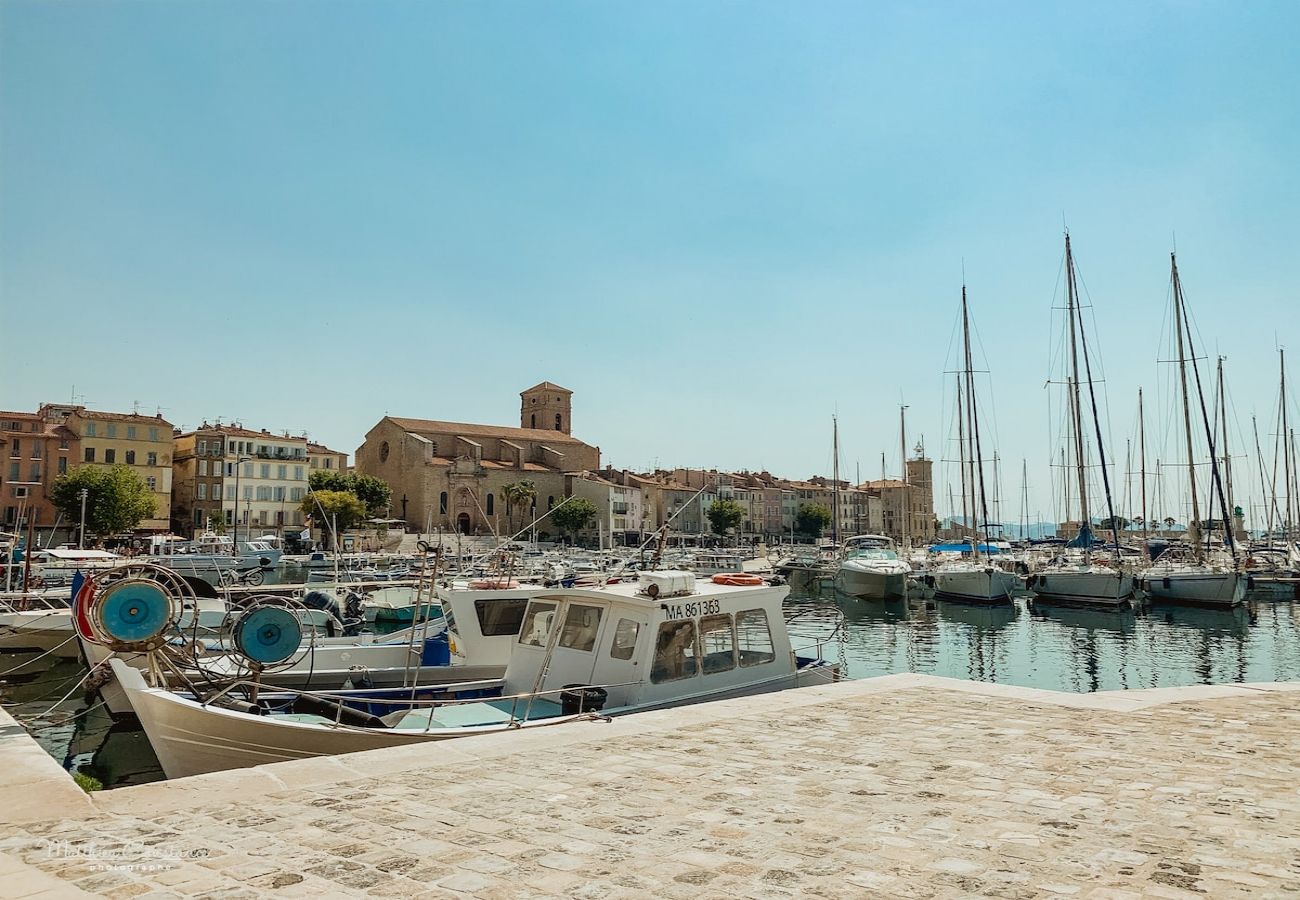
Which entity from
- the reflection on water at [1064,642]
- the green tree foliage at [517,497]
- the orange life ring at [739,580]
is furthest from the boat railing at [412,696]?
the green tree foliage at [517,497]

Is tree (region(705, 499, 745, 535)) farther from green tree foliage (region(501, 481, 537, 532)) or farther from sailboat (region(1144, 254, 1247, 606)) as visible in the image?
sailboat (region(1144, 254, 1247, 606))

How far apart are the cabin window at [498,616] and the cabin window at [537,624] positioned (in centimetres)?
236

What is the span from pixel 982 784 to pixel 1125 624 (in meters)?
29.5

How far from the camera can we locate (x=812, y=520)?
105 meters

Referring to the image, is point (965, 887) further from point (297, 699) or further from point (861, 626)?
point (861, 626)

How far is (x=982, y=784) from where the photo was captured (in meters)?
6.44

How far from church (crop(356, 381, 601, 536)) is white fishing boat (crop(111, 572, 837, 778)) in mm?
69221

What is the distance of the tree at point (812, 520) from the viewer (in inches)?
4102

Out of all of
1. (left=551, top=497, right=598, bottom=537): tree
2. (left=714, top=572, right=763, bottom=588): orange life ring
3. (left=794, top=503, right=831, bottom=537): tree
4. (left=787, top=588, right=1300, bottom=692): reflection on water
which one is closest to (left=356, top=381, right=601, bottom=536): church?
(left=551, top=497, right=598, bottom=537): tree

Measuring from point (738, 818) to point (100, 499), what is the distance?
62.1 m

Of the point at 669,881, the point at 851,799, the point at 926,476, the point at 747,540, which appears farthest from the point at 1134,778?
the point at 926,476

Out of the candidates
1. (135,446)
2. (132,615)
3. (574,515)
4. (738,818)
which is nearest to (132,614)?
(132,615)

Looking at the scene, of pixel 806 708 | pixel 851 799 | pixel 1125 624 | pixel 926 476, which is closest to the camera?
pixel 851 799

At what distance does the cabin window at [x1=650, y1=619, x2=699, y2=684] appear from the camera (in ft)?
35.0
